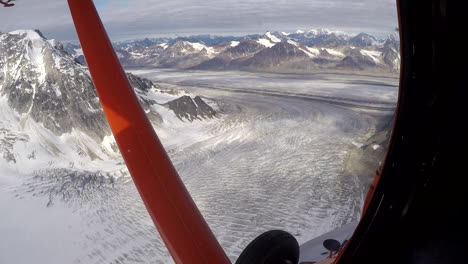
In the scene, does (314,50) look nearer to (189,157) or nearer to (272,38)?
(272,38)

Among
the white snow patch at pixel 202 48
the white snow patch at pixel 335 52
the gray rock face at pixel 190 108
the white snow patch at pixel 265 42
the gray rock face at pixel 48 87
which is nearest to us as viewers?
the gray rock face at pixel 48 87

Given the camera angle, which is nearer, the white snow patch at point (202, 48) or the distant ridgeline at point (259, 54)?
the distant ridgeline at point (259, 54)

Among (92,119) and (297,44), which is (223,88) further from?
(297,44)

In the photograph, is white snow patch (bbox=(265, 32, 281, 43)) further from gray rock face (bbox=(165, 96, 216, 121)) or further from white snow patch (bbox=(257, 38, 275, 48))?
gray rock face (bbox=(165, 96, 216, 121))

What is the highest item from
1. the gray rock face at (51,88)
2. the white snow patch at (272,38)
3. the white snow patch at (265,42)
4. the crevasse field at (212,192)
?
the white snow patch at (272,38)

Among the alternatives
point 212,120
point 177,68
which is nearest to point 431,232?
point 212,120

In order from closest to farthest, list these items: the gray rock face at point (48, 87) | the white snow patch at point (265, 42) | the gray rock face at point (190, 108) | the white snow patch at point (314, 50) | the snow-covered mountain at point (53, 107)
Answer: the snow-covered mountain at point (53, 107), the gray rock face at point (48, 87), the gray rock face at point (190, 108), the white snow patch at point (314, 50), the white snow patch at point (265, 42)

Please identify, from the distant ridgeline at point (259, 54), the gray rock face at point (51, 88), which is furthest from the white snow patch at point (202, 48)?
the gray rock face at point (51, 88)

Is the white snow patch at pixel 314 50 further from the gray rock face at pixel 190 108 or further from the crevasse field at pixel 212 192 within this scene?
the gray rock face at pixel 190 108

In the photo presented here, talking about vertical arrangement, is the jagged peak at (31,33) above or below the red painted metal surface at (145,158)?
above
